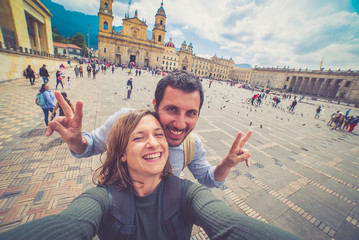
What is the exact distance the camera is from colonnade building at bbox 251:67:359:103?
38.8 meters

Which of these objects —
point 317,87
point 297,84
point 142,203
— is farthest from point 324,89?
point 142,203

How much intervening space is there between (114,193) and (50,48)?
35216 mm

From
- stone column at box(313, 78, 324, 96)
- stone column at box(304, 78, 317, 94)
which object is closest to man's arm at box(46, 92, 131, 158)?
stone column at box(313, 78, 324, 96)

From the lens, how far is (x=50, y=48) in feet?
81.7

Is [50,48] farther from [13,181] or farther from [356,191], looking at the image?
[356,191]

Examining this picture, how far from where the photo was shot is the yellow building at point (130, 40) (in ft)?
160

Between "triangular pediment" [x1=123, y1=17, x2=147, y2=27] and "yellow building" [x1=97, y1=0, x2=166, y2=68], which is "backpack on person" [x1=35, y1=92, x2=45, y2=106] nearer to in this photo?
"yellow building" [x1=97, y1=0, x2=166, y2=68]

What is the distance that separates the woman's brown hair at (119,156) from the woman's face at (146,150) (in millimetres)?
46

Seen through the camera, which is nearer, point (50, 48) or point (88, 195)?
point (88, 195)

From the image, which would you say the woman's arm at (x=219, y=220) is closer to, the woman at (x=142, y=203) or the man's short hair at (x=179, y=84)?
the woman at (x=142, y=203)

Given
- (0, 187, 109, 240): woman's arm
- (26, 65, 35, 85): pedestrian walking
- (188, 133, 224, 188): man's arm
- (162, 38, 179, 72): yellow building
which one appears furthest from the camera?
(162, 38, 179, 72): yellow building

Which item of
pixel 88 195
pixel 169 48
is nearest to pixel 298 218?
pixel 88 195

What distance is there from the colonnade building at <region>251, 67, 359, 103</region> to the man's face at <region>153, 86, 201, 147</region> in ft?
188

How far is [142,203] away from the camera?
3.89 ft
